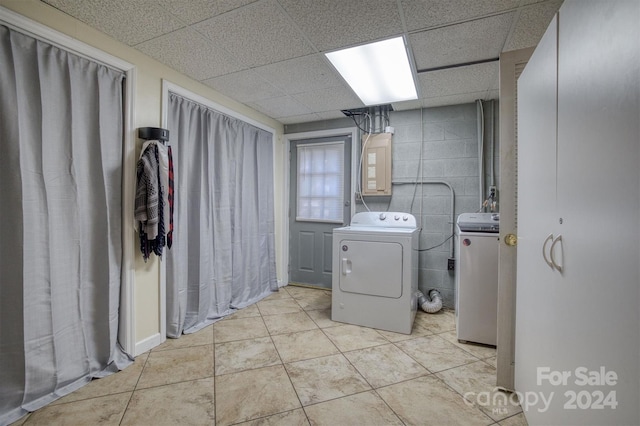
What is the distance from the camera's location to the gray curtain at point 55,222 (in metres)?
1.37

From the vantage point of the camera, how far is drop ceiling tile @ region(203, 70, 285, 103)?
2.36 meters

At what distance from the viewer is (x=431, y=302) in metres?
2.89

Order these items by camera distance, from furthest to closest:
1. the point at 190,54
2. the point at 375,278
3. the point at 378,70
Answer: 1. the point at 375,278
2. the point at 378,70
3. the point at 190,54

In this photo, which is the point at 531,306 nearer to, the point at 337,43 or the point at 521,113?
the point at 521,113

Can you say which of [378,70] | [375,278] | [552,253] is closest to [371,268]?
[375,278]

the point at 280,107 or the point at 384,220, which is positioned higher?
the point at 280,107

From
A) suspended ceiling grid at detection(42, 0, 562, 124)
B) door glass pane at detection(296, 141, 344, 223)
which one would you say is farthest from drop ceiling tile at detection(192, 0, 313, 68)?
door glass pane at detection(296, 141, 344, 223)

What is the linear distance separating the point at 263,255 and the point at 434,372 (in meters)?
2.20

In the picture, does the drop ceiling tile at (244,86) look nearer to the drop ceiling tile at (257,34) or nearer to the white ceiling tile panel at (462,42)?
the drop ceiling tile at (257,34)

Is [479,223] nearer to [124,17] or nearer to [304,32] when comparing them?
[304,32]

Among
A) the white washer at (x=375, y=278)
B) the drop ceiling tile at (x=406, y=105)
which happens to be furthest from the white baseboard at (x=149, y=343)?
the drop ceiling tile at (x=406, y=105)

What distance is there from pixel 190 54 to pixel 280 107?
3.95ft

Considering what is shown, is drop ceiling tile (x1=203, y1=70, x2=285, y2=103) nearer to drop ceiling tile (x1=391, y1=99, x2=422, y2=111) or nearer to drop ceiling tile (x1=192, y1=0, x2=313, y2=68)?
drop ceiling tile (x1=192, y1=0, x2=313, y2=68)

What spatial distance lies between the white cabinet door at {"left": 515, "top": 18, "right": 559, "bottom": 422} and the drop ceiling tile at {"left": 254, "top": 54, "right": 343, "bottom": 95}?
137 cm
